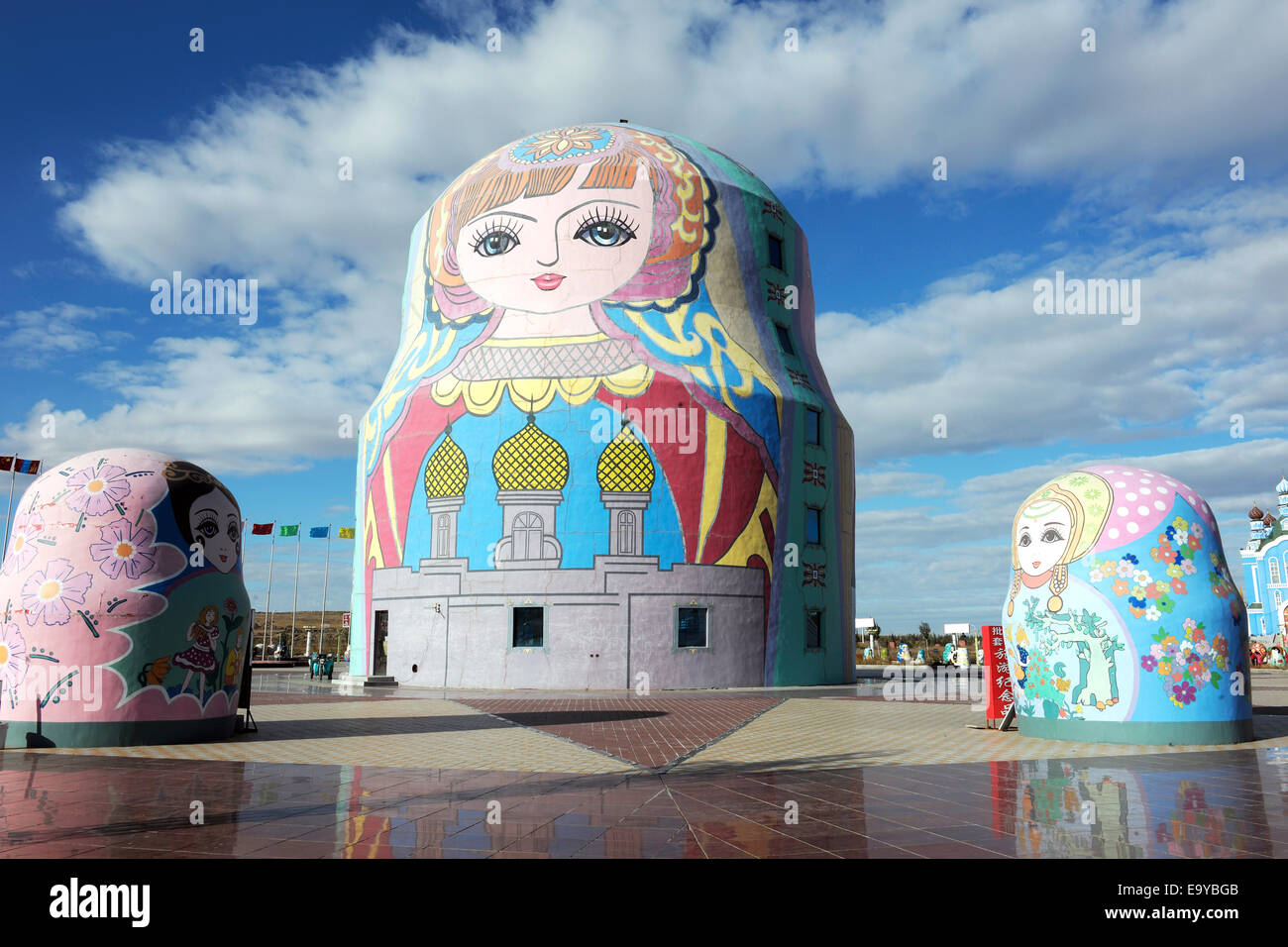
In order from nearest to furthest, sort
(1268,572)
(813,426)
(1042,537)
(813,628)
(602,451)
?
(1042,537), (602,451), (813,628), (813,426), (1268,572)

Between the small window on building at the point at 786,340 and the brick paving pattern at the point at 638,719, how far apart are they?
14.0 meters

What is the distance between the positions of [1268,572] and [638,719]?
80.8 metres

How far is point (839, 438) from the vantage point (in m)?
34.0

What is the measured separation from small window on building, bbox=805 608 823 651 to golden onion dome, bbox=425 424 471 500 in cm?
1239

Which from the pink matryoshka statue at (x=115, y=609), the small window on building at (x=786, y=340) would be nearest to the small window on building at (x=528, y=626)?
the small window on building at (x=786, y=340)

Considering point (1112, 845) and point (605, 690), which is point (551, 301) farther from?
point (1112, 845)

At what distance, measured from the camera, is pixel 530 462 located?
Result: 2906cm

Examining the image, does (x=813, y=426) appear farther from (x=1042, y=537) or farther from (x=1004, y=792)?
(x=1004, y=792)

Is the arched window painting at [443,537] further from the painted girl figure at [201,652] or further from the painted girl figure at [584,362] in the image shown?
the painted girl figure at [201,652]

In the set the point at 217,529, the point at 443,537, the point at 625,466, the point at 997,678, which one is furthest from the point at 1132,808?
the point at 443,537

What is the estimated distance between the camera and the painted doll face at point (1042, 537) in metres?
14.2
